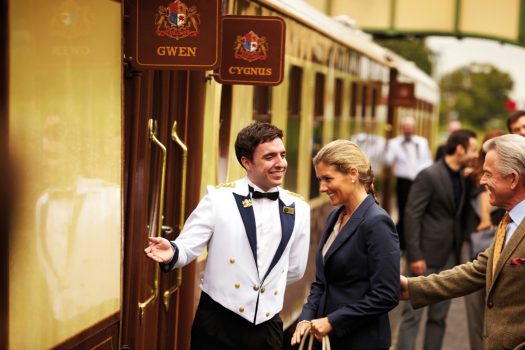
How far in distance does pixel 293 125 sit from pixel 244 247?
456 cm

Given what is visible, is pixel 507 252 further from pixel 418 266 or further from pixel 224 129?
pixel 418 266

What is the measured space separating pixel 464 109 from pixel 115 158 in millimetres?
75260

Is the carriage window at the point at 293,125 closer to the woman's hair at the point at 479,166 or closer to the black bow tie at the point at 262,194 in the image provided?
the woman's hair at the point at 479,166

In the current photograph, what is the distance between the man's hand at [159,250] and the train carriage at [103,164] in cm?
22

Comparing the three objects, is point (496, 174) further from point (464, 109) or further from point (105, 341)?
point (464, 109)

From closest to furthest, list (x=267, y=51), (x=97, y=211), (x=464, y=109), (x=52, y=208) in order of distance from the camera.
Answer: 1. (x=52, y=208)
2. (x=97, y=211)
3. (x=267, y=51)
4. (x=464, y=109)

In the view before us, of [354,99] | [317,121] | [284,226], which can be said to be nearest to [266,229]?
[284,226]

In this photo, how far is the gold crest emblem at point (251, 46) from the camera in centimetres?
666

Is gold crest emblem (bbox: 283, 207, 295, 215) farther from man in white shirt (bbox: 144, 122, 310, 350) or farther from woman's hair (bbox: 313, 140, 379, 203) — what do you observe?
woman's hair (bbox: 313, 140, 379, 203)

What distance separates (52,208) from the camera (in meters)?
4.18

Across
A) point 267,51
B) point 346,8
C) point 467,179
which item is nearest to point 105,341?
point 267,51

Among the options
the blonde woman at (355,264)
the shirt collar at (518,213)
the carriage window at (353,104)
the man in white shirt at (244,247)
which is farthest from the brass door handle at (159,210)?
the carriage window at (353,104)

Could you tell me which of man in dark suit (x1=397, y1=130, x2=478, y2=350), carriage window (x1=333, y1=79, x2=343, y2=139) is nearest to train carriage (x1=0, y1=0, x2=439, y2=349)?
man in dark suit (x1=397, y1=130, x2=478, y2=350)

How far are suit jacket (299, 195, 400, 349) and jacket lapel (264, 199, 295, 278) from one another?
0.93 feet
